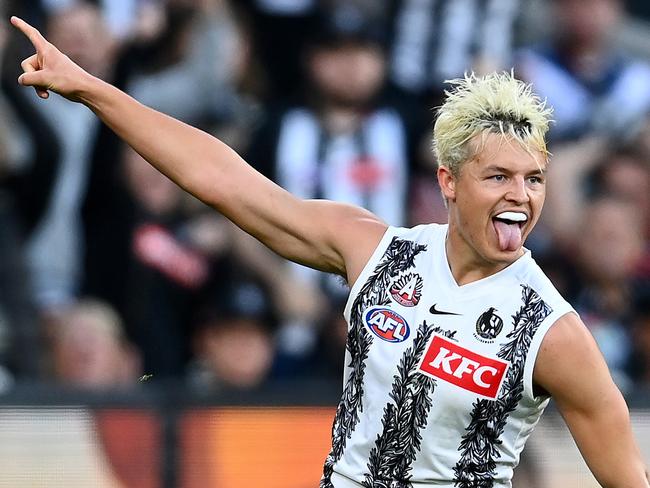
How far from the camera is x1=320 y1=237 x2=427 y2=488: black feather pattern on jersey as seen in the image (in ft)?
13.2

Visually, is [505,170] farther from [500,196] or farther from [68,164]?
[68,164]

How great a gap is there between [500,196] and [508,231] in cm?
11

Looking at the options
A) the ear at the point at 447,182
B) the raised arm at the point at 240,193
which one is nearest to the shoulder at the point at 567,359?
the ear at the point at 447,182

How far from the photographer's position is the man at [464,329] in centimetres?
381

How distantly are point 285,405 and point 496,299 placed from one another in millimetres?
2787

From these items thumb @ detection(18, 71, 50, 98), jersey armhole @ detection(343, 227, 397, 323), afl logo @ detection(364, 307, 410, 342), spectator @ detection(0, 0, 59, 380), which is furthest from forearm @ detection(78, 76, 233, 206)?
spectator @ detection(0, 0, 59, 380)

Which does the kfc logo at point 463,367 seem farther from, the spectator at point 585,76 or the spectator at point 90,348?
the spectator at point 585,76

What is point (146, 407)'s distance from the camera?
21.3 ft

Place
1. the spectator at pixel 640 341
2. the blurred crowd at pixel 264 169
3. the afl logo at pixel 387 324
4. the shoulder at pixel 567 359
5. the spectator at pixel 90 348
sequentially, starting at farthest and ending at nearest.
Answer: the spectator at pixel 640 341 → the blurred crowd at pixel 264 169 → the spectator at pixel 90 348 → the afl logo at pixel 387 324 → the shoulder at pixel 567 359

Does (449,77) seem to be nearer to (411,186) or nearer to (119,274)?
(411,186)

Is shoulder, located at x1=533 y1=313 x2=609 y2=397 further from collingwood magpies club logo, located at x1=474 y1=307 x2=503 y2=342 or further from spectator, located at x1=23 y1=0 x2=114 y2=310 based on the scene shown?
spectator, located at x1=23 y1=0 x2=114 y2=310

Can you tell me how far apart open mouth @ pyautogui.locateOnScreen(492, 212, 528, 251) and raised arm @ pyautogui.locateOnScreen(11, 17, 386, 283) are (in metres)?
0.45

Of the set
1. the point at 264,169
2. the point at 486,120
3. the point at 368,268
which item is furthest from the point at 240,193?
the point at 264,169

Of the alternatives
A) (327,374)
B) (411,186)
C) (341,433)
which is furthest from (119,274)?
(341,433)
